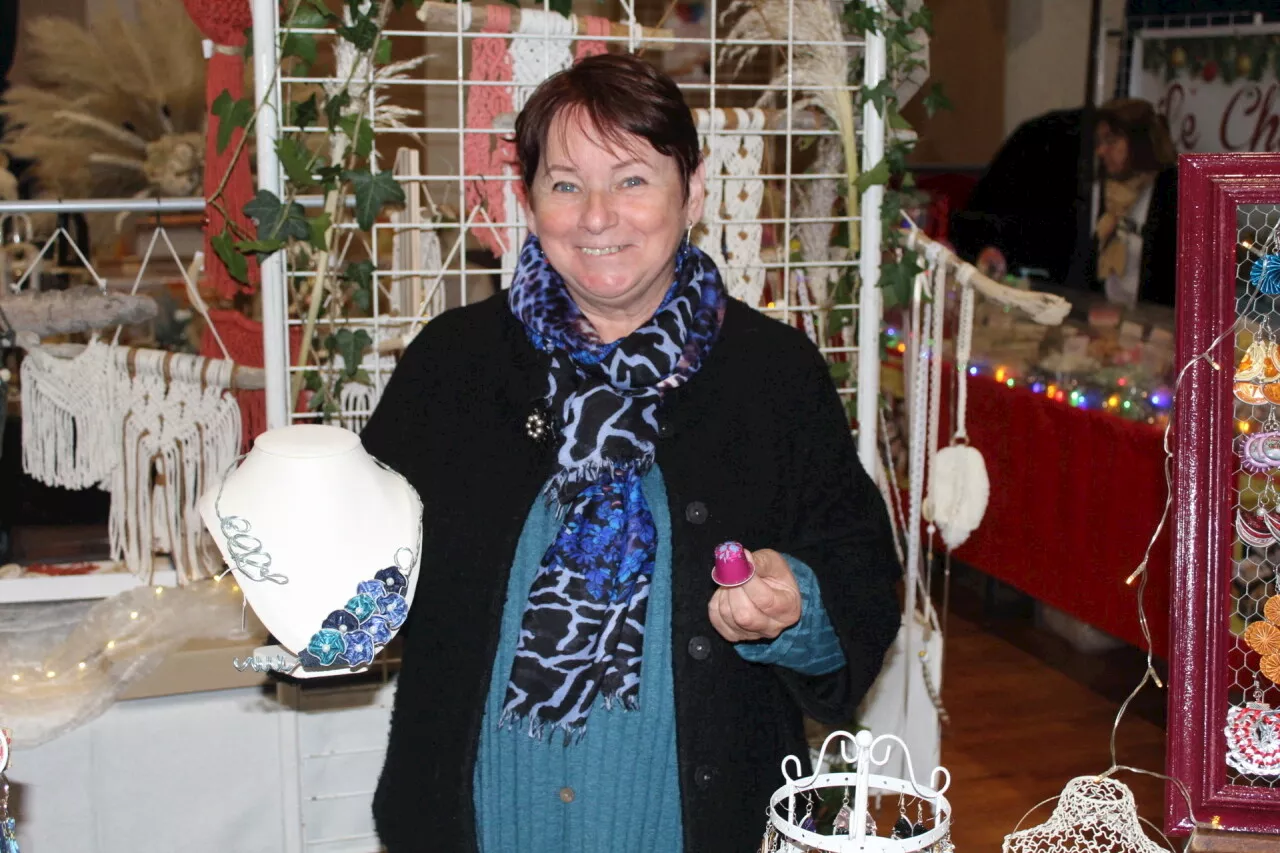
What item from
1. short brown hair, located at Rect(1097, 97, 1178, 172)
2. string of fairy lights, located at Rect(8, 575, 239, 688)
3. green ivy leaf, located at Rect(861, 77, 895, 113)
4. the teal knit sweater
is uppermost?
short brown hair, located at Rect(1097, 97, 1178, 172)

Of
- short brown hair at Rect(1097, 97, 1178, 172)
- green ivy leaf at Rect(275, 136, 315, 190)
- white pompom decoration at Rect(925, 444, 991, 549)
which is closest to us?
green ivy leaf at Rect(275, 136, 315, 190)

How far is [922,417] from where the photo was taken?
2.56m

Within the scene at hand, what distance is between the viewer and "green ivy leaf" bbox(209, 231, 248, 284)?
7.02 feet

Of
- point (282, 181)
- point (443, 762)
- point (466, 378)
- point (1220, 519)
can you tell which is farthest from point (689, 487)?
point (282, 181)

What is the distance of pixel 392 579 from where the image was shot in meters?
1.22

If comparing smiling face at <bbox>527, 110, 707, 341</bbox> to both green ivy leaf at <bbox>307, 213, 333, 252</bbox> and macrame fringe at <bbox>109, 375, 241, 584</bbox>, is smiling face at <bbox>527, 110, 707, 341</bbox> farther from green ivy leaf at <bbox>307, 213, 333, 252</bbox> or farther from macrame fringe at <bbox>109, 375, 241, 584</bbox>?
macrame fringe at <bbox>109, 375, 241, 584</bbox>

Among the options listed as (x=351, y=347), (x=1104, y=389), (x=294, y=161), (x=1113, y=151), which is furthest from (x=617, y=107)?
(x=1113, y=151)

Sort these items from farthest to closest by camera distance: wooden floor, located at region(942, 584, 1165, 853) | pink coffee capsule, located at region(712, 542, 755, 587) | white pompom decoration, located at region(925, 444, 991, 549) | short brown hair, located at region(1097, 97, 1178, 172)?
short brown hair, located at region(1097, 97, 1178, 172) → wooden floor, located at region(942, 584, 1165, 853) → white pompom decoration, located at region(925, 444, 991, 549) → pink coffee capsule, located at region(712, 542, 755, 587)

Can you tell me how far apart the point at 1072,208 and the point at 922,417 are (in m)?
2.49

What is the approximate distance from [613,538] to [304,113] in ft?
3.15

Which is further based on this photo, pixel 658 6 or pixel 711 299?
pixel 658 6

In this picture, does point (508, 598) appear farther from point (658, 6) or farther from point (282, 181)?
point (658, 6)

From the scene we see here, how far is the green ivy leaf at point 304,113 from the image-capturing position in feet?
6.61

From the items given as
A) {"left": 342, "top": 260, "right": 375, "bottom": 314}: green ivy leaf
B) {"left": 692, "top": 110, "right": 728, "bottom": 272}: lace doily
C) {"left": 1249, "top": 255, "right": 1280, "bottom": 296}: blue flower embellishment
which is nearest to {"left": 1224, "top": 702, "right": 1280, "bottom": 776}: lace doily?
{"left": 1249, "top": 255, "right": 1280, "bottom": 296}: blue flower embellishment
